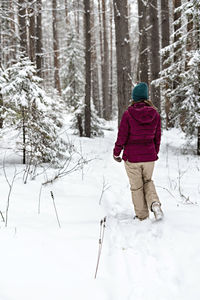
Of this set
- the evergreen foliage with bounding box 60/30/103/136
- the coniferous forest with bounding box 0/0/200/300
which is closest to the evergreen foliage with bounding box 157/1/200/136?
the coniferous forest with bounding box 0/0/200/300

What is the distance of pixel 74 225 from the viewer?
3168mm

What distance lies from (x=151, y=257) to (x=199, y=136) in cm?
704

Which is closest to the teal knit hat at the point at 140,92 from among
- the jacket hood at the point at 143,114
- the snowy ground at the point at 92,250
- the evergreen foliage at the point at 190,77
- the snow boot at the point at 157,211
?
the jacket hood at the point at 143,114

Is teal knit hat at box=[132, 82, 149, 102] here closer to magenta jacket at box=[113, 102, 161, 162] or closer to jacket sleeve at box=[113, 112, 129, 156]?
magenta jacket at box=[113, 102, 161, 162]

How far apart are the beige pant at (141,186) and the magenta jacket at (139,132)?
158mm

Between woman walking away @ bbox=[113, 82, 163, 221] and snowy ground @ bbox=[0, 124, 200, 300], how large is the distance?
33cm

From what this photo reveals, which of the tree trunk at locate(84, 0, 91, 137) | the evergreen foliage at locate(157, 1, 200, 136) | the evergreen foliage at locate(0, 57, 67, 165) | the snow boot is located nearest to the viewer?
the snow boot

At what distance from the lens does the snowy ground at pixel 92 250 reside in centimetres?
203

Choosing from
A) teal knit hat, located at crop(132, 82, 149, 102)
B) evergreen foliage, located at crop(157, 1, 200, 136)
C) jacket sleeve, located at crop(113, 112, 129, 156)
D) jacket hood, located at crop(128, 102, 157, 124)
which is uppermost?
evergreen foliage, located at crop(157, 1, 200, 136)

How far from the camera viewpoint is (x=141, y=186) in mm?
3662

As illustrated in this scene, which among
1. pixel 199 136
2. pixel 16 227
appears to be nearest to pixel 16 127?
pixel 16 227

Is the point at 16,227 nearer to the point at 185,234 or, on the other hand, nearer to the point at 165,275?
the point at 165,275

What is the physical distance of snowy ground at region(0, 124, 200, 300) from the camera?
2027mm

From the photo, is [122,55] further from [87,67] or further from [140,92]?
[140,92]
